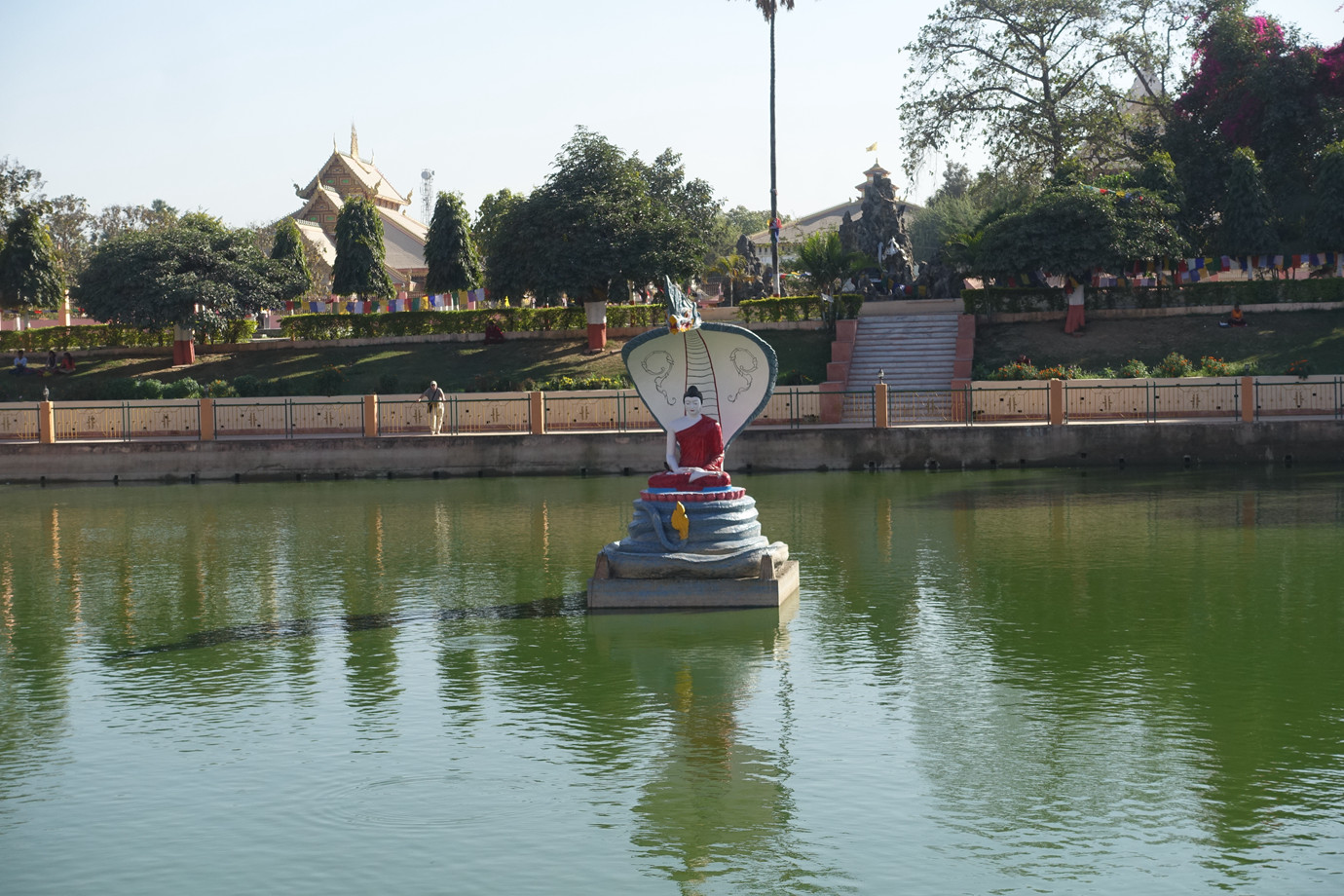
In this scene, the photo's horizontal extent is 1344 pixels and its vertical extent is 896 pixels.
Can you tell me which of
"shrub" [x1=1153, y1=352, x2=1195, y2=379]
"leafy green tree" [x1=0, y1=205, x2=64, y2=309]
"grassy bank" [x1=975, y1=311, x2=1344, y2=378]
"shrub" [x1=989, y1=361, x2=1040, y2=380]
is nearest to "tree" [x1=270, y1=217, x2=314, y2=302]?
"leafy green tree" [x1=0, y1=205, x2=64, y2=309]

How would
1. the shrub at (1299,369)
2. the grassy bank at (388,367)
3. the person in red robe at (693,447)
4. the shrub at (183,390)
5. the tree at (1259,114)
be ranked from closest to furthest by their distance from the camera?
the person in red robe at (693,447) < the shrub at (1299,369) < the shrub at (183,390) < the grassy bank at (388,367) < the tree at (1259,114)

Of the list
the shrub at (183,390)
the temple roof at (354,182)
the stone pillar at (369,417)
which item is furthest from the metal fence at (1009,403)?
the temple roof at (354,182)

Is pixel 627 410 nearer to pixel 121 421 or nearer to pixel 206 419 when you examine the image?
pixel 206 419

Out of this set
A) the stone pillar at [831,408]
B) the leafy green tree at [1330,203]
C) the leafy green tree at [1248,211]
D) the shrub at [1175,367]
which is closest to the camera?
the stone pillar at [831,408]

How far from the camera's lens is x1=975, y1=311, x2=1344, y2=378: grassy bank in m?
41.8

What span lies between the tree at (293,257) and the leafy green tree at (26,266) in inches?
361

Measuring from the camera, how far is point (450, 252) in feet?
190

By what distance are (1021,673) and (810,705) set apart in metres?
2.28

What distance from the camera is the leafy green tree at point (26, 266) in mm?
57938

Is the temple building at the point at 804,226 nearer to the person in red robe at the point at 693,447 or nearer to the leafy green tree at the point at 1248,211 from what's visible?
the leafy green tree at the point at 1248,211

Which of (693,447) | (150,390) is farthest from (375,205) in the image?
(693,447)

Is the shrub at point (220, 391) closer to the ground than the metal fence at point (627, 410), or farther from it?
farther from it

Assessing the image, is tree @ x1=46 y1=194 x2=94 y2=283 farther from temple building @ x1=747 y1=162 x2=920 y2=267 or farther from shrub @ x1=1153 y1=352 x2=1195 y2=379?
shrub @ x1=1153 y1=352 x2=1195 y2=379

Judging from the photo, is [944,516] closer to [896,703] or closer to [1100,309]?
[896,703]
